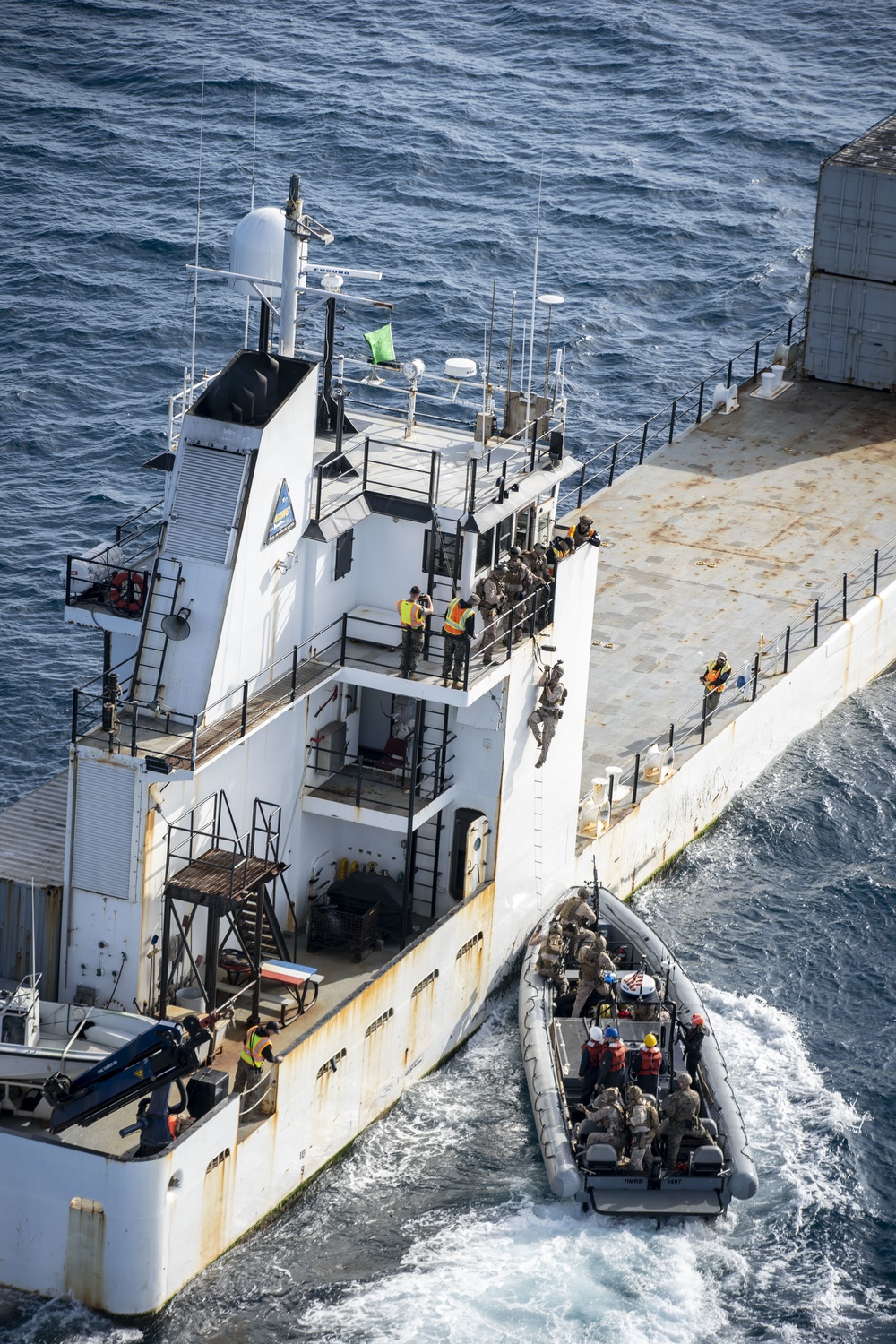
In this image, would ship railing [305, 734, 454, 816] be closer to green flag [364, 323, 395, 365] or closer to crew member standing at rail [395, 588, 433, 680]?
crew member standing at rail [395, 588, 433, 680]

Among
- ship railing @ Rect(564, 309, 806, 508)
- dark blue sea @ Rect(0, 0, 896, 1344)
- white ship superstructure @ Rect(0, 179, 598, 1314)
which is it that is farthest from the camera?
ship railing @ Rect(564, 309, 806, 508)

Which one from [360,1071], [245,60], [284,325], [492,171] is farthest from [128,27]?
[360,1071]

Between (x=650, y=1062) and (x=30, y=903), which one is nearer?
(x=30, y=903)

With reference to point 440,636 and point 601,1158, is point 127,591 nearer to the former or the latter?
point 440,636

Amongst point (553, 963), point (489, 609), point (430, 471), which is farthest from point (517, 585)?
point (553, 963)

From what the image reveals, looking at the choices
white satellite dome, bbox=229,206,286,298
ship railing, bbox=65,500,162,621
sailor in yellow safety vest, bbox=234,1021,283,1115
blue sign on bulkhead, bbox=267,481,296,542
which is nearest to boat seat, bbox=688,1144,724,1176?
sailor in yellow safety vest, bbox=234,1021,283,1115

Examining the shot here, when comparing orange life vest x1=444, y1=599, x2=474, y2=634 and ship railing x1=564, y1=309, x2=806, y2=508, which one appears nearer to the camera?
orange life vest x1=444, y1=599, x2=474, y2=634
